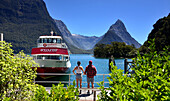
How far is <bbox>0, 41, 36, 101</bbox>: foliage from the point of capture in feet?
10.8

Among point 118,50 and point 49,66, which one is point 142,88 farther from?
point 118,50

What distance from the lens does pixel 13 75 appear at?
3.48 metres

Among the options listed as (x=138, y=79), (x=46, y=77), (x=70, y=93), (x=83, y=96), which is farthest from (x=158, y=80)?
(x=46, y=77)

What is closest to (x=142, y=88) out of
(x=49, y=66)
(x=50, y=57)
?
(x=49, y=66)

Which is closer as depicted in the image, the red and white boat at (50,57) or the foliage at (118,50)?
the red and white boat at (50,57)

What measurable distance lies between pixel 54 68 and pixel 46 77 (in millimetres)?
1528

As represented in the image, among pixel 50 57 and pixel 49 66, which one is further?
pixel 50 57

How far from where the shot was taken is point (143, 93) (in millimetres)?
2066

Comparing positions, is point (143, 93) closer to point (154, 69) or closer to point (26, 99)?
point (154, 69)

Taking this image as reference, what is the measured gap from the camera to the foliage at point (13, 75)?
3.30 m

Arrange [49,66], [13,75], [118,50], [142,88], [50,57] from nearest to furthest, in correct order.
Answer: [142,88] → [13,75] → [49,66] → [50,57] → [118,50]

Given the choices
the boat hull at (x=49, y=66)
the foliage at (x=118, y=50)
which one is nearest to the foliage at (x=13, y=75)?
the boat hull at (x=49, y=66)

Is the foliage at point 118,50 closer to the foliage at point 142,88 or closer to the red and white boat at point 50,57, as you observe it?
the red and white boat at point 50,57

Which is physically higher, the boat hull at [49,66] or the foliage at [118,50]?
the foliage at [118,50]
